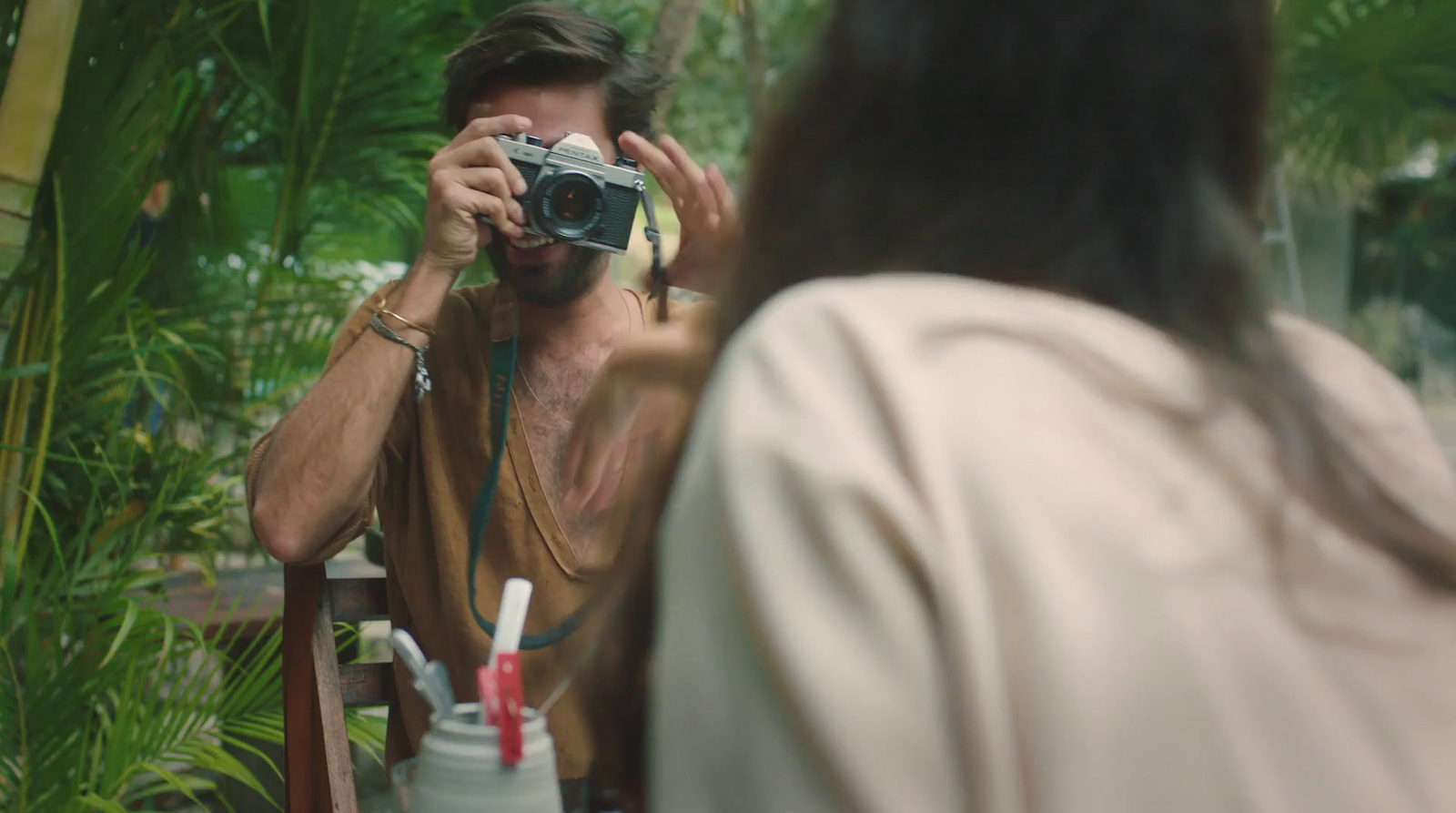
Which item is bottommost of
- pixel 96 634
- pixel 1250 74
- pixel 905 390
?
pixel 96 634

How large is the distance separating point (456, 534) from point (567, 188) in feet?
1.43

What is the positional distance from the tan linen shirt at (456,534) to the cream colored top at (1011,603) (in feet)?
3.40

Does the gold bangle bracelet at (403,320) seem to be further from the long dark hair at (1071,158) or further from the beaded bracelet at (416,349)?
the long dark hair at (1071,158)

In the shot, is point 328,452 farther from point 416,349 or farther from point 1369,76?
point 1369,76

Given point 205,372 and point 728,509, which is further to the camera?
point 205,372

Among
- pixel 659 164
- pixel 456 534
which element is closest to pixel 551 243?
pixel 659 164

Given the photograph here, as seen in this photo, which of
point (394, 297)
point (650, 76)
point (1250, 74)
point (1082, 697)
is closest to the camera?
point (1082, 697)

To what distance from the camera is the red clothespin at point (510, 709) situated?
2.21ft

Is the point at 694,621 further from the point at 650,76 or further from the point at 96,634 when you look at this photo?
the point at 96,634

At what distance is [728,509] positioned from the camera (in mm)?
491

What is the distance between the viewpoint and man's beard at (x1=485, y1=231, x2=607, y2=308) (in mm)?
1692

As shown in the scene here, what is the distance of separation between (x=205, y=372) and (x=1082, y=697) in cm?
268

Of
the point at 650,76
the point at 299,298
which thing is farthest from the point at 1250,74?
the point at 299,298

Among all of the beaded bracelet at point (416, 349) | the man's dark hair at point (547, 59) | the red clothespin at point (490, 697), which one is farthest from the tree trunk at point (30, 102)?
the red clothespin at point (490, 697)
